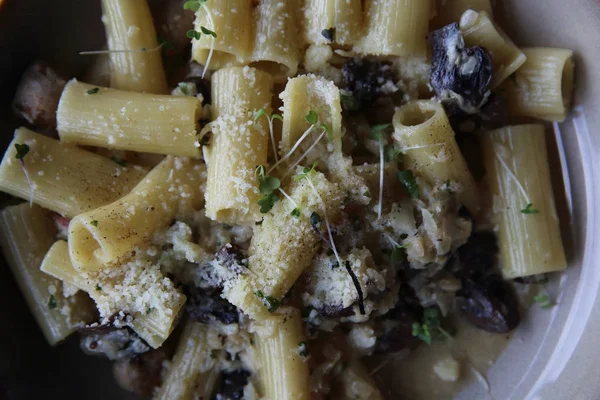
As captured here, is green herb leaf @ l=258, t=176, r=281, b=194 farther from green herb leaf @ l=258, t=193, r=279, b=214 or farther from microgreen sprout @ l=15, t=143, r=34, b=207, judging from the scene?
microgreen sprout @ l=15, t=143, r=34, b=207

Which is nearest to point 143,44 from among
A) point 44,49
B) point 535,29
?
point 44,49

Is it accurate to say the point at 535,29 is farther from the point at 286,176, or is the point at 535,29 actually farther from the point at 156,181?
the point at 156,181

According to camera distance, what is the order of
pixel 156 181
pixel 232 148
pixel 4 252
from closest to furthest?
1. pixel 232 148
2. pixel 156 181
3. pixel 4 252

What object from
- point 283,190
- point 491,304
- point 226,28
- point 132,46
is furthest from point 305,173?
point 491,304

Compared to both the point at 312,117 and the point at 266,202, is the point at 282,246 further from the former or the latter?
the point at 312,117

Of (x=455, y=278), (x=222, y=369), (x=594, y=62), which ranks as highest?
(x=594, y=62)

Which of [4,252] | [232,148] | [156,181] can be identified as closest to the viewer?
[232,148]

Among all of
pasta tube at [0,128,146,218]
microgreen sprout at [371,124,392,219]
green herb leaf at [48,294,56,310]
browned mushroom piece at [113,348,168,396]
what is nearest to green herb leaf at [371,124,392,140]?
microgreen sprout at [371,124,392,219]
